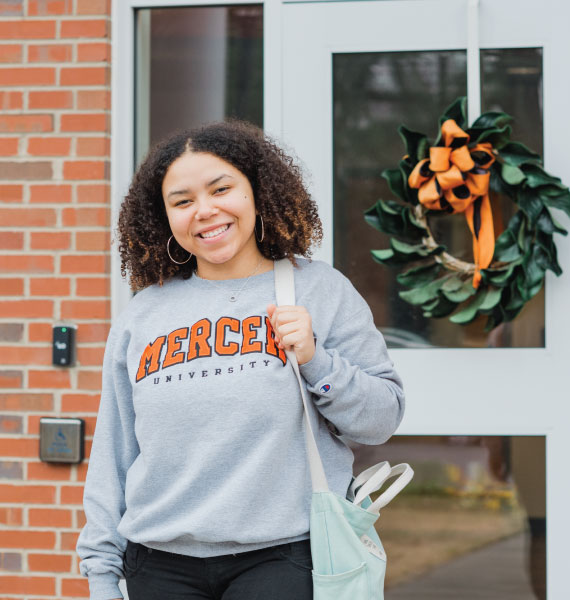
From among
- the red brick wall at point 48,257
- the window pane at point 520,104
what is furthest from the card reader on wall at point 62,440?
the window pane at point 520,104

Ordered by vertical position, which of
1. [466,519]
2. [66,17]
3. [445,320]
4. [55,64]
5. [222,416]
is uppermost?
[66,17]

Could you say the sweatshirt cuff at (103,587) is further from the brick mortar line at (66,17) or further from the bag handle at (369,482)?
the brick mortar line at (66,17)

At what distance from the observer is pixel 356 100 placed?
2.76 metres

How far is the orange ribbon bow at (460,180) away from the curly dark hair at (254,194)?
85cm

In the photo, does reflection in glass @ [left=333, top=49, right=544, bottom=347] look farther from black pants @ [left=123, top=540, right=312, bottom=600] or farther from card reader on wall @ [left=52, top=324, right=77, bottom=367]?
black pants @ [left=123, top=540, right=312, bottom=600]

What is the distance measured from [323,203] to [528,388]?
3.03ft

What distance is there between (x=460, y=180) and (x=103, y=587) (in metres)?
1.60

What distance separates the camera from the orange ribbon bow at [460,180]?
8.31 feet

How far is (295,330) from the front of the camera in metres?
1.49

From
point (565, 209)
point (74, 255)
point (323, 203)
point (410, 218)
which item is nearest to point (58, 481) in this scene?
point (74, 255)

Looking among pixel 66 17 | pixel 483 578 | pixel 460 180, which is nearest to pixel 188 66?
pixel 66 17

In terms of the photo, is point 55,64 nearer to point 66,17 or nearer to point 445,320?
point 66,17

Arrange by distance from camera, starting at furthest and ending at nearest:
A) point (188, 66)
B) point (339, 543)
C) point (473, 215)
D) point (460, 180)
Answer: point (188, 66)
point (473, 215)
point (460, 180)
point (339, 543)

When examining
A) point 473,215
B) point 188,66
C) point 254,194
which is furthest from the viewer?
point 188,66
